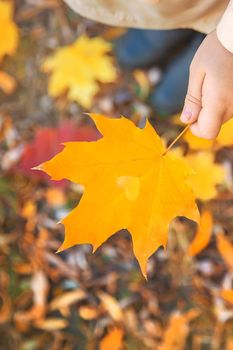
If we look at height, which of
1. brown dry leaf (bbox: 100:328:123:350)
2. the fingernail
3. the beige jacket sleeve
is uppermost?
the beige jacket sleeve

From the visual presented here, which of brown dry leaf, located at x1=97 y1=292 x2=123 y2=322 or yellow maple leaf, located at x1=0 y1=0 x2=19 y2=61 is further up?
yellow maple leaf, located at x1=0 y1=0 x2=19 y2=61

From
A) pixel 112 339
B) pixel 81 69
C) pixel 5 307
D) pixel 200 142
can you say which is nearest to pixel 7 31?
pixel 81 69

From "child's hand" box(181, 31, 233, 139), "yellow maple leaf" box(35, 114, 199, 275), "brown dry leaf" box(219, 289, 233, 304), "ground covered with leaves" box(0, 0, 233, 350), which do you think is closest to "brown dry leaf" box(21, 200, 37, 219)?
"ground covered with leaves" box(0, 0, 233, 350)

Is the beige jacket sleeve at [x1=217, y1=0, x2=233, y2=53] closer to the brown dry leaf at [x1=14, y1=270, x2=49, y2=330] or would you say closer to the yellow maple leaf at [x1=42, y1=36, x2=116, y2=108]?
the yellow maple leaf at [x1=42, y1=36, x2=116, y2=108]

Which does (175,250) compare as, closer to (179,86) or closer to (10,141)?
(179,86)

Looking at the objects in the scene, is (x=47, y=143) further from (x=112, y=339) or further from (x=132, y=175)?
(x=132, y=175)

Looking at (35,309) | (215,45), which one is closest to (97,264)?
(35,309)

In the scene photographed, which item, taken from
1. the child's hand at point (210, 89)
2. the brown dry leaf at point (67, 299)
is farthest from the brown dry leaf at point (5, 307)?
the child's hand at point (210, 89)
